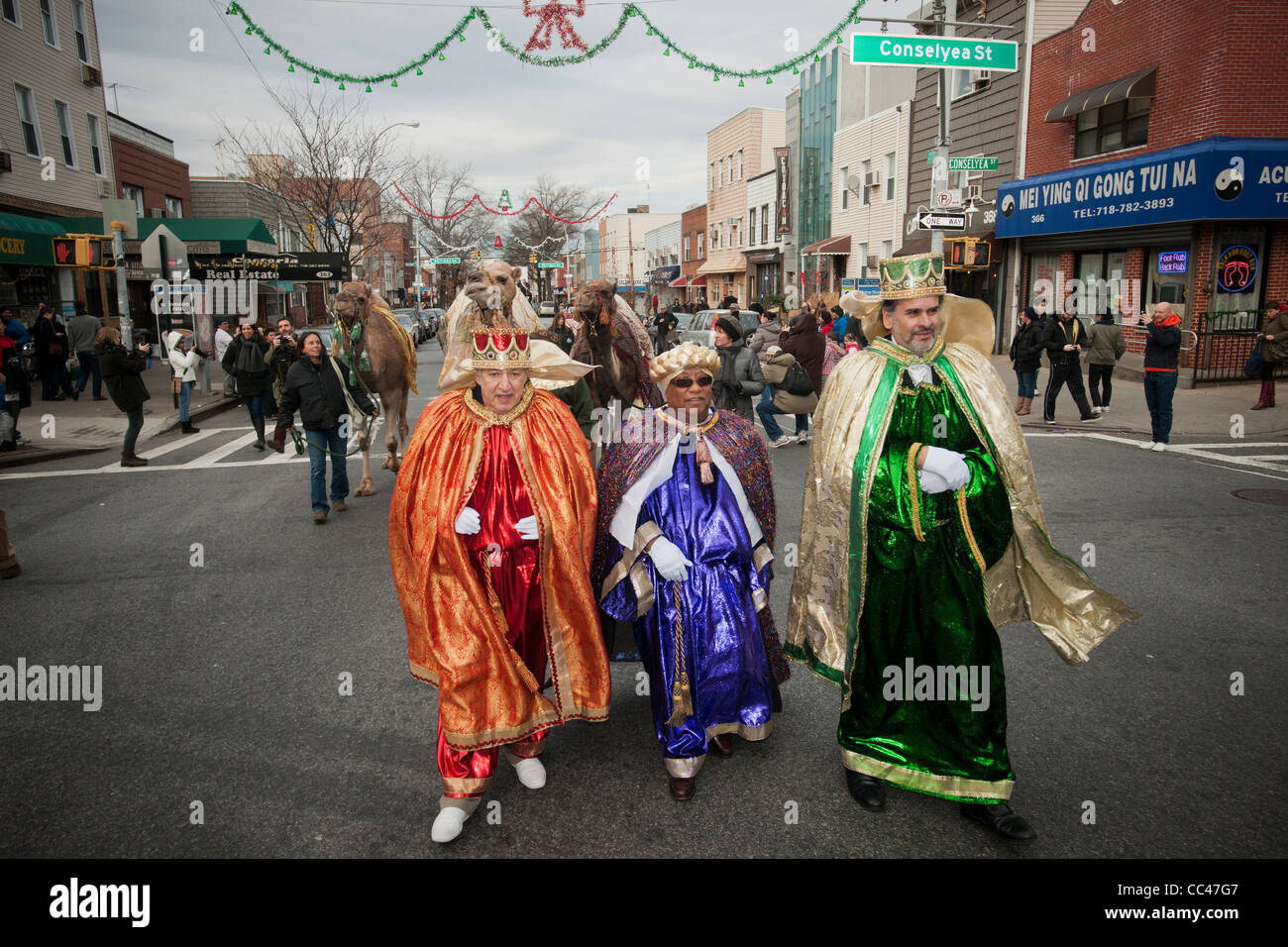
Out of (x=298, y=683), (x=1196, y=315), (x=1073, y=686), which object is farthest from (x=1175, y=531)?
(x=1196, y=315)

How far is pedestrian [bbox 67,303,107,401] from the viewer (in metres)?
17.3

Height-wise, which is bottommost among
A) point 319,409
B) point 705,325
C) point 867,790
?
point 867,790

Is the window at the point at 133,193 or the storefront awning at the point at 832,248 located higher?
the window at the point at 133,193

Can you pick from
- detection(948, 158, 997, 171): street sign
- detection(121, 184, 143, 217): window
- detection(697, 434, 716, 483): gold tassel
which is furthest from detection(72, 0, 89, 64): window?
detection(697, 434, 716, 483): gold tassel

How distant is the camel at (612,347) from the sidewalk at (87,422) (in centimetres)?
852

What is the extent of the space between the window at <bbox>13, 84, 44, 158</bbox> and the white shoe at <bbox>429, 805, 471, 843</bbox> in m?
23.9

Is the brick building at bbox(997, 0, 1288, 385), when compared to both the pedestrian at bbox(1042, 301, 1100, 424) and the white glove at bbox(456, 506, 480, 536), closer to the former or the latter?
the pedestrian at bbox(1042, 301, 1100, 424)

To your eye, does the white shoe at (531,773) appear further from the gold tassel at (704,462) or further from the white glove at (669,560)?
the gold tassel at (704,462)

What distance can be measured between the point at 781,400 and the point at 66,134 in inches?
862

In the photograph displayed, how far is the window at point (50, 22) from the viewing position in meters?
20.9

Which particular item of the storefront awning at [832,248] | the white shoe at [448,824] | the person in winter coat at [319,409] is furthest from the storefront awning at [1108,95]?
the white shoe at [448,824]

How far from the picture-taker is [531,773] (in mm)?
3633

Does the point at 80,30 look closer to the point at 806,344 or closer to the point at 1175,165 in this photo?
the point at 806,344

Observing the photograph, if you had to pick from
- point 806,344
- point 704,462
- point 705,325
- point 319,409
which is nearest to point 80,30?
point 705,325
